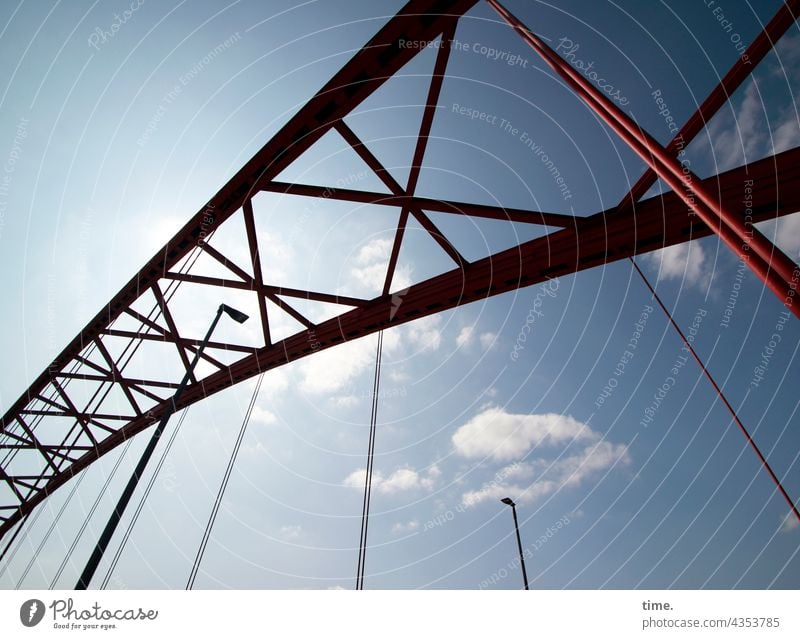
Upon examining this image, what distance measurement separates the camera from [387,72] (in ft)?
14.2

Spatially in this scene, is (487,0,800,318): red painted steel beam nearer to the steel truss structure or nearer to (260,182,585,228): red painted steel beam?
the steel truss structure

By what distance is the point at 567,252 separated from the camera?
188 inches

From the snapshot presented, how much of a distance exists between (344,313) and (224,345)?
3488 mm

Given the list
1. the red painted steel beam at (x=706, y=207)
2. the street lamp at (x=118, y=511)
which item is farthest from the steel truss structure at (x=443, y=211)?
the street lamp at (x=118, y=511)

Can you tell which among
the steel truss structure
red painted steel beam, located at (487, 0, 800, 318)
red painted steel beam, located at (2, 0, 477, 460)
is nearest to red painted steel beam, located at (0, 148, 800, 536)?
the steel truss structure

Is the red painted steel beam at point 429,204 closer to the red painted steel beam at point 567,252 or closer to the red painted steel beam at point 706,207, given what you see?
the red painted steel beam at point 567,252

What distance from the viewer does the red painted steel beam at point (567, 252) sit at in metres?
3.49

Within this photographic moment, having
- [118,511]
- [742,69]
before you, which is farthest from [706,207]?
[118,511]

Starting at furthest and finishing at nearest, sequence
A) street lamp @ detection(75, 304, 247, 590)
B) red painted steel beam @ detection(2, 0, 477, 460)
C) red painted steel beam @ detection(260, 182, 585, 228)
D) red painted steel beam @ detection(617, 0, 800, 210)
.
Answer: red painted steel beam @ detection(260, 182, 585, 228) < street lamp @ detection(75, 304, 247, 590) < red painted steel beam @ detection(2, 0, 477, 460) < red painted steel beam @ detection(617, 0, 800, 210)

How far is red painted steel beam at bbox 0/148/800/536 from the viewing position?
11.4 ft

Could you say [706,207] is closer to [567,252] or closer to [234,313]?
[567,252]

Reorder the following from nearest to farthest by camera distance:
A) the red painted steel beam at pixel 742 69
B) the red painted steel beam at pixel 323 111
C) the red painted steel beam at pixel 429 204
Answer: the red painted steel beam at pixel 742 69 < the red painted steel beam at pixel 323 111 < the red painted steel beam at pixel 429 204
